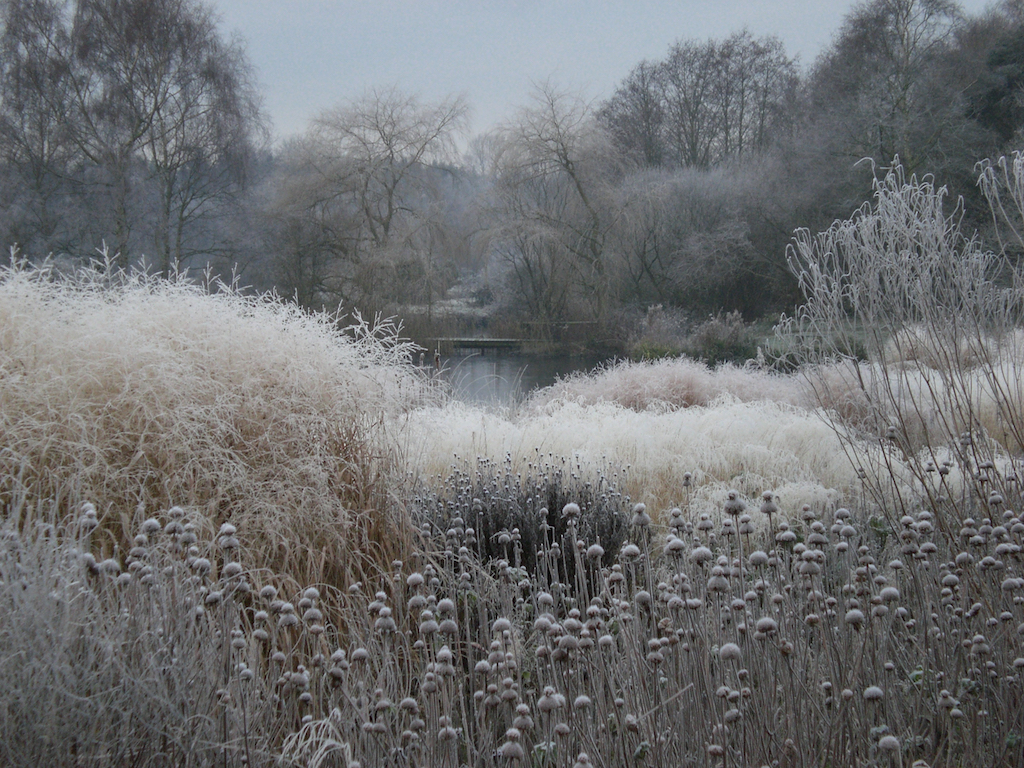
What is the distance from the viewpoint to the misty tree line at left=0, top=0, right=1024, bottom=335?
8.67 metres

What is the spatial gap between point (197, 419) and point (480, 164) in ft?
33.1

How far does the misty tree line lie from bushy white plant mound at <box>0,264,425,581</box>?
6.71 m

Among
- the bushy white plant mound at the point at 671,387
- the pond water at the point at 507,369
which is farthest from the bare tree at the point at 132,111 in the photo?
the bushy white plant mound at the point at 671,387

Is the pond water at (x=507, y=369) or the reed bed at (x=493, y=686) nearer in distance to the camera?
the reed bed at (x=493, y=686)

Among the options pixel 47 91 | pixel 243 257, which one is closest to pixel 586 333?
pixel 243 257

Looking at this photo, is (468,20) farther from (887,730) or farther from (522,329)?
(887,730)

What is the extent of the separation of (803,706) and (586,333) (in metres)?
10.1

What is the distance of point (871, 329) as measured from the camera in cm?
202

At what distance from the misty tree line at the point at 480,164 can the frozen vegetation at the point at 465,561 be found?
22.4 feet

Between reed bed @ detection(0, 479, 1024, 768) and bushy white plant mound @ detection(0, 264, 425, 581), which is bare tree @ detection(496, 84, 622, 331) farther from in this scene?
reed bed @ detection(0, 479, 1024, 768)

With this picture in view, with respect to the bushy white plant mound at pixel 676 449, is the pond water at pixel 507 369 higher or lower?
higher

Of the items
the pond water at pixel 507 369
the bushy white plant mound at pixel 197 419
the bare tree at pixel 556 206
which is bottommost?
the bushy white plant mound at pixel 197 419

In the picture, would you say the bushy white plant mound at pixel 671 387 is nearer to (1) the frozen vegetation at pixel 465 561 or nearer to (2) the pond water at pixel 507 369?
(2) the pond water at pixel 507 369

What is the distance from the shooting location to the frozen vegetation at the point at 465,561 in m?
0.91
